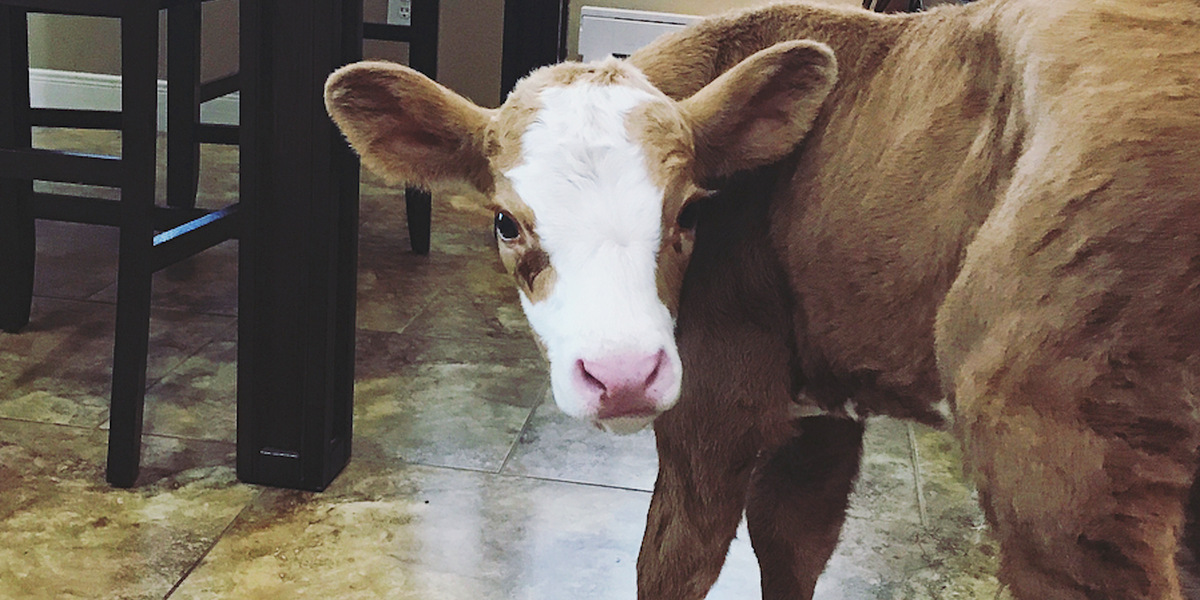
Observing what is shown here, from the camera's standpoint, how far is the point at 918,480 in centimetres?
186

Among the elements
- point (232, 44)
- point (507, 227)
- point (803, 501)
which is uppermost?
point (507, 227)

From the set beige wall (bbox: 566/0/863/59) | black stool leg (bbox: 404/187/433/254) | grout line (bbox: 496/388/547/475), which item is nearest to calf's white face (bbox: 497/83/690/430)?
grout line (bbox: 496/388/547/475)

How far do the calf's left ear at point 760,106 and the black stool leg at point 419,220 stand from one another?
6.09 feet

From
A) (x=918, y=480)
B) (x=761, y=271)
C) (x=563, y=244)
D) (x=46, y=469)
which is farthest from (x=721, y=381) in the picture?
(x=46, y=469)

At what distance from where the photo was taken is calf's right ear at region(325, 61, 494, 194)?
0.97 meters

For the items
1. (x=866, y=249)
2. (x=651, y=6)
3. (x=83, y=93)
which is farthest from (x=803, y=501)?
(x=83, y=93)

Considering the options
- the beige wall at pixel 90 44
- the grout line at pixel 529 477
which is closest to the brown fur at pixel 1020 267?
the grout line at pixel 529 477

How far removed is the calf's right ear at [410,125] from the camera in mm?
971

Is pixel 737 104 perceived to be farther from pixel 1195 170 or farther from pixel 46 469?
pixel 46 469

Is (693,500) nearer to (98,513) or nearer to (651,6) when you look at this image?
(98,513)

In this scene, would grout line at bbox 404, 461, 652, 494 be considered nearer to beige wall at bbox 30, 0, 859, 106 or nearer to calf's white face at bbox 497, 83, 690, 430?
calf's white face at bbox 497, 83, 690, 430

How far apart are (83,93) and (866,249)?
12.6 ft

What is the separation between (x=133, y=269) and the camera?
160 centimetres

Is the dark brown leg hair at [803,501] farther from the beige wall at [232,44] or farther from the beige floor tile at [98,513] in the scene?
the beige wall at [232,44]
